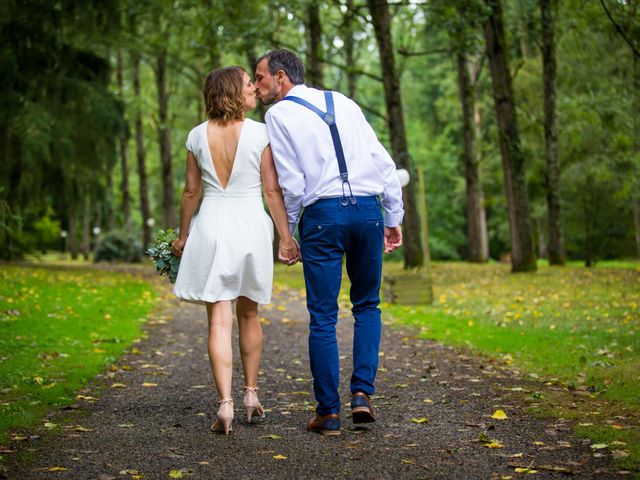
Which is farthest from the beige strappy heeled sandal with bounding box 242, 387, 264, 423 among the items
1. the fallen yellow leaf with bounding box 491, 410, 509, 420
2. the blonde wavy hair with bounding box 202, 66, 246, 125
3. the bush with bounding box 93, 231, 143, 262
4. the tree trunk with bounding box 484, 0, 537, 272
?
the bush with bounding box 93, 231, 143, 262

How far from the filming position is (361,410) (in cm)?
502

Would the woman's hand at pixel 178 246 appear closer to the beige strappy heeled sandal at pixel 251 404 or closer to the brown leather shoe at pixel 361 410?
the beige strappy heeled sandal at pixel 251 404

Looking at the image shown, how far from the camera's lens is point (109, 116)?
68.8ft

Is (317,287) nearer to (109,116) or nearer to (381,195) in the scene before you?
(381,195)

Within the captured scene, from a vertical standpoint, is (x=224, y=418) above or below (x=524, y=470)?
above

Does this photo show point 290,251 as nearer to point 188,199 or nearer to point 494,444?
point 188,199

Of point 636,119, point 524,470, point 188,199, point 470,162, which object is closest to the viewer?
point 524,470

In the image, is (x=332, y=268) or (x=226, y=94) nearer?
(x=332, y=268)

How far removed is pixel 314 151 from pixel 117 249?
3331 cm

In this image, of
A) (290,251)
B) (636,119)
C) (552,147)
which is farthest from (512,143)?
(290,251)

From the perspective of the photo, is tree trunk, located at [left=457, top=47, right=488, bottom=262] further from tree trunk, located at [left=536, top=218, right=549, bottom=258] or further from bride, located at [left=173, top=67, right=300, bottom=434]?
bride, located at [left=173, top=67, right=300, bottom=434]

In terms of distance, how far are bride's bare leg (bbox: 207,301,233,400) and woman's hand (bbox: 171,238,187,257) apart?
44 centimetres

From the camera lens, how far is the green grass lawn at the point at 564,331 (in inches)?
219

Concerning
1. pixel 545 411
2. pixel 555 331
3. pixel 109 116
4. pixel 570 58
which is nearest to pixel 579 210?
pixel 570 58
